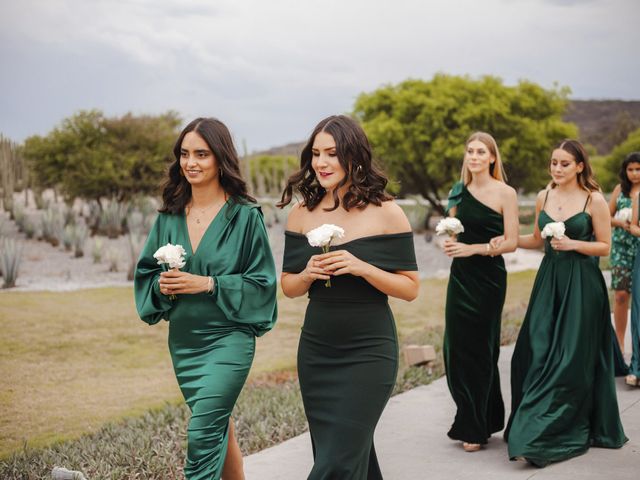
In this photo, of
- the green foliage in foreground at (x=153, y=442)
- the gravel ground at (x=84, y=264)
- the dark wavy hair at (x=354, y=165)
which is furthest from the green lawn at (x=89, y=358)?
the dark wavy hair at (x=354, y=165)

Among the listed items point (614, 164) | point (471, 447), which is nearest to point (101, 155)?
point (471, 447)

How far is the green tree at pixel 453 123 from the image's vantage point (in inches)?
1372

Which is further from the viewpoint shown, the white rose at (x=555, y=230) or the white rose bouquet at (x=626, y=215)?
the white rose bouquet at (x=626, y=215)

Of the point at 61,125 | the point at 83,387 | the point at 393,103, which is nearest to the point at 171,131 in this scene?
the point at 61,125

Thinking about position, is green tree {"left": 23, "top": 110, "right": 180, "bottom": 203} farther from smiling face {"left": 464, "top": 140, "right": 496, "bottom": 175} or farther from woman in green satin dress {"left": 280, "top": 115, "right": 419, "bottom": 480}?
woman in green satin dress {"left": 280, "top": 115, "right": 419, "bottom": 480}

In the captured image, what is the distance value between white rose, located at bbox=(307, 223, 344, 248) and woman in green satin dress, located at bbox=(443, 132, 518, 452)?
2414 mm

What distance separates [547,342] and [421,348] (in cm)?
306

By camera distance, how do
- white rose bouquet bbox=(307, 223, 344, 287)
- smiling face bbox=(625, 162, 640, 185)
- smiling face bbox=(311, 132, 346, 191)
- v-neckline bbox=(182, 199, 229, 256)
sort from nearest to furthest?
white rose bouquet bbox=(307, 223, 344, 287), smiling face bbox=(311, 132, 346, 191), v-neckline bbox=(182, 199, 229, 256), smiling face bbox=(625, 162, 640, 185)

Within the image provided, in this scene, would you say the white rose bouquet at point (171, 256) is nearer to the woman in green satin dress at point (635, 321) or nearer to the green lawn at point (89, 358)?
the green lawn at point (89, 358)

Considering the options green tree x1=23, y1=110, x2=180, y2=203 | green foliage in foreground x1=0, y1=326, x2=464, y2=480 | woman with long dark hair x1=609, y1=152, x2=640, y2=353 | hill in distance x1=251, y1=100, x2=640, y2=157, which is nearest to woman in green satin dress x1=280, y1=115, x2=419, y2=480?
green foliage in foreground x1=0, y1=326, x2=464, y2=480

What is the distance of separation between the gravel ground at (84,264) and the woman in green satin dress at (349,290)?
13880 millimetres

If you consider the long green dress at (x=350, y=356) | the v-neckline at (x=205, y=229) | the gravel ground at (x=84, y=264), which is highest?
the v-neckline at (x=205, y=229)

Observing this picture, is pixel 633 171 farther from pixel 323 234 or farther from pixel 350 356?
pixel 323 234

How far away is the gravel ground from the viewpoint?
18.0 metres
